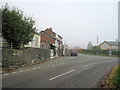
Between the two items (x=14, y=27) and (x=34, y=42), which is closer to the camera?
(x=14, y=27)

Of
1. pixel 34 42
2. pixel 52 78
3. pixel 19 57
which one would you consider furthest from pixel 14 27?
pixel 34 42

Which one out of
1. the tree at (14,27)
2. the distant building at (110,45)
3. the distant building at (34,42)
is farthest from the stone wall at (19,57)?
the distant building at (110,45)

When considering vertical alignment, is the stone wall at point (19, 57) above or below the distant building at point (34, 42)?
below

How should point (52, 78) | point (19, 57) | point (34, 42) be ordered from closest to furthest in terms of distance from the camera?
point (52, 78) → point (19, 57) → point (34, 42)

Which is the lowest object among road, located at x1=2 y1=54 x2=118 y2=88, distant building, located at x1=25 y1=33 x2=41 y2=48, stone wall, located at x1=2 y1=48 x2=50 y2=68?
road, located at x1=2 y1=54 x2=118 y2=88

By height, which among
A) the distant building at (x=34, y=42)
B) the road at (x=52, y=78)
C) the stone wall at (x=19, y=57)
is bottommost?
the road at (x=52, y=78)

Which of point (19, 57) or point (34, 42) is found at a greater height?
point (34, 42)

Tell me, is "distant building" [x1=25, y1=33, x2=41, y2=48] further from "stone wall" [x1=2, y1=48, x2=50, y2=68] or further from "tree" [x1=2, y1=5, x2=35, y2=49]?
"tree" [x1=2, y1=5, x2=35, y2=49]

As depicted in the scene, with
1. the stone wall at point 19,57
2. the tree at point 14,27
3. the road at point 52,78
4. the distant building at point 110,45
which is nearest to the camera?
A: the road at point 52,78

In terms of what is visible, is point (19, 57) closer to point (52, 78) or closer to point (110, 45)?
point (52, 78)

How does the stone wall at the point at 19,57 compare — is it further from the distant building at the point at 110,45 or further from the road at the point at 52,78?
the distant building at the point at 110,45

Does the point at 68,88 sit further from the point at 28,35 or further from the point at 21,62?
the point at 28,35

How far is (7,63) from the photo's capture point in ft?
38.1

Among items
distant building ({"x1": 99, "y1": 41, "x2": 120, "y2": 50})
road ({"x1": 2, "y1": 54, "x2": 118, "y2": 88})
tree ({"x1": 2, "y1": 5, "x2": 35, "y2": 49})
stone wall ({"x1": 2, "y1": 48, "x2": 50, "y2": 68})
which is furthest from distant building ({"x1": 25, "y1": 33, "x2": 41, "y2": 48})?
distant building ({"x1": 99, "y1": 41, "x2": 120, "y2": 50})
